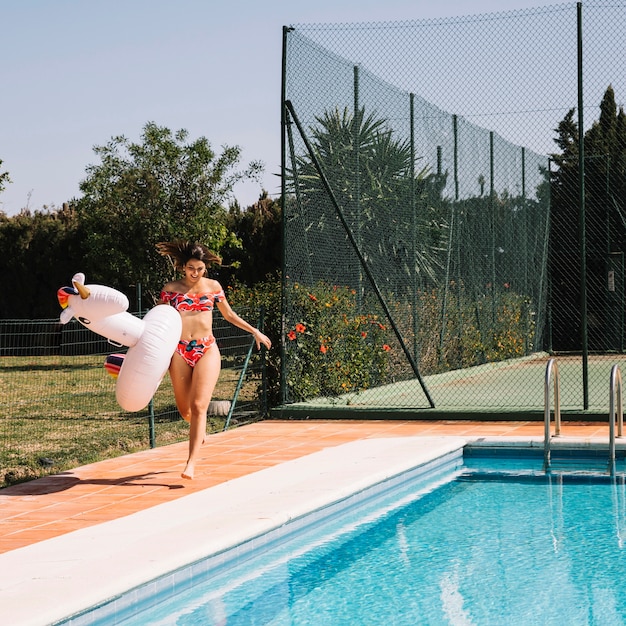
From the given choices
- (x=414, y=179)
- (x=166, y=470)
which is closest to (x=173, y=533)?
(x=166, y=470)

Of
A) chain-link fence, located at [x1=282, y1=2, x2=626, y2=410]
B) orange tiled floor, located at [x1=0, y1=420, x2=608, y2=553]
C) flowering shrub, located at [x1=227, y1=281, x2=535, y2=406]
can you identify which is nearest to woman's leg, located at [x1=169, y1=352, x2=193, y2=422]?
orange tiled floor, located at [x1=0, y1=420, x2=608, y2=553]

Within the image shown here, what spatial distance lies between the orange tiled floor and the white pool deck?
9.1 inches

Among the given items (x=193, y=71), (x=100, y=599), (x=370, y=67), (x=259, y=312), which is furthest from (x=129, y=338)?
(x=193, y=71)

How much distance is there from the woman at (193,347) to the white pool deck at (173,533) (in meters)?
0.47

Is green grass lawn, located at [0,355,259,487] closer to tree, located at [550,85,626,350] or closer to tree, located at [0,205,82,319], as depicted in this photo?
tree, located at [550,85,626,350]

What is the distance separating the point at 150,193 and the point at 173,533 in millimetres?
17169

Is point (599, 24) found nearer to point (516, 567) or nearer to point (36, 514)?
point (516, 567)

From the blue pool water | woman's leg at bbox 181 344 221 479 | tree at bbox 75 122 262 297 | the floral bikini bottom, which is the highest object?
tree at bbox 75 122 262 297

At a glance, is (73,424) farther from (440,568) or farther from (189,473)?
(440,568)

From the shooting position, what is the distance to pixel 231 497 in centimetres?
599

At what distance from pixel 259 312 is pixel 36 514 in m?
4.48

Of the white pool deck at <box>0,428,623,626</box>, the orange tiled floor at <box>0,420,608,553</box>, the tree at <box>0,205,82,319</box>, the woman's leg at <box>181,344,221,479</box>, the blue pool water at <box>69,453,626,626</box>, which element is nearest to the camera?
the white pool deck at <box>0,428,623,626</box>

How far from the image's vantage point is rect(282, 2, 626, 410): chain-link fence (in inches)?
389

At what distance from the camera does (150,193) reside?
21578 mm
